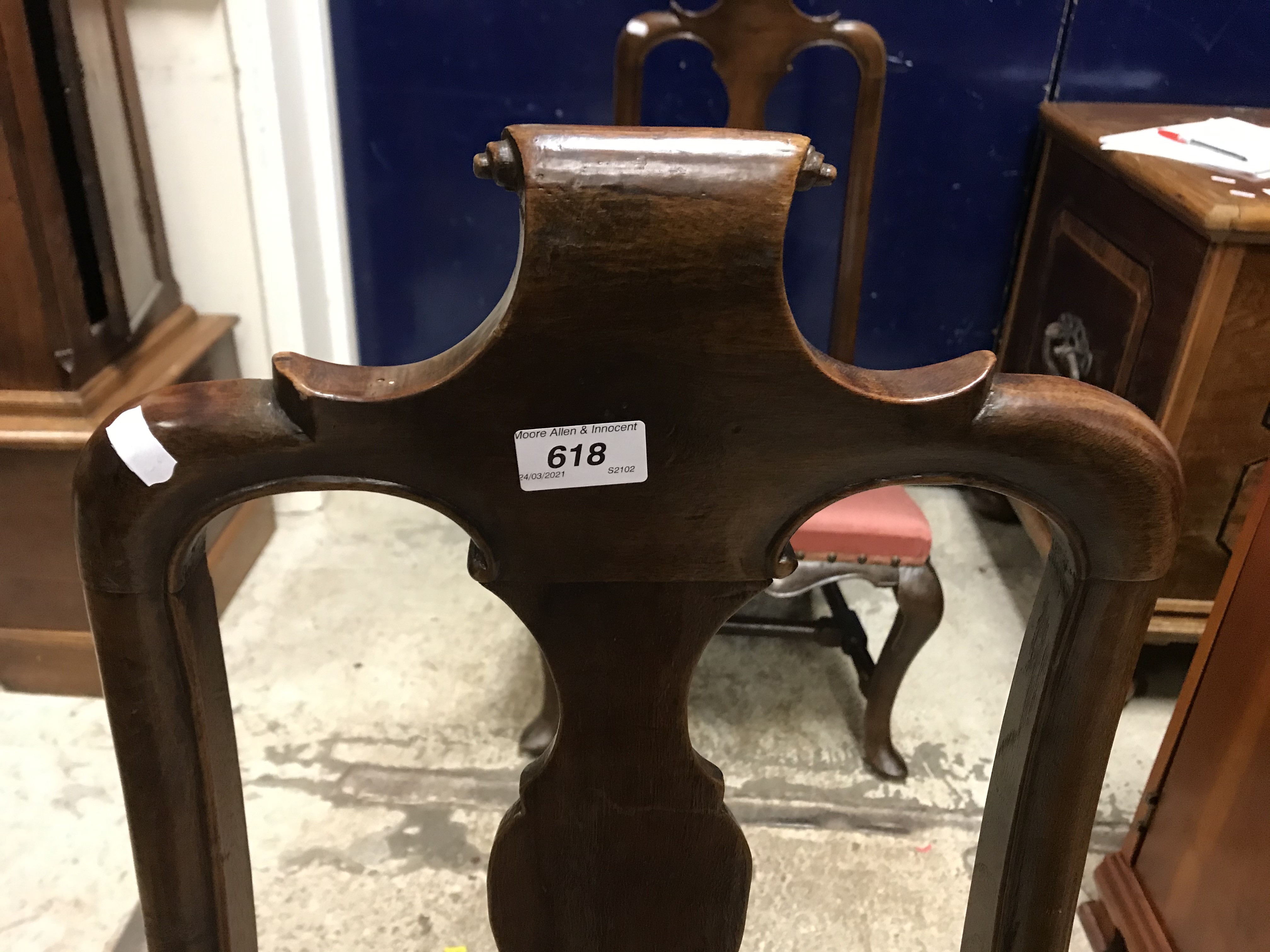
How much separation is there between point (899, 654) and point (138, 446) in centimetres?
123

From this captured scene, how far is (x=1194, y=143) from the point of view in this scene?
5.07 feet

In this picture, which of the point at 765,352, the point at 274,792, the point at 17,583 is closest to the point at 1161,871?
the point at 765,352

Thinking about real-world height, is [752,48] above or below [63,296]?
above

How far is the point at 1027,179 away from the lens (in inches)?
76.9

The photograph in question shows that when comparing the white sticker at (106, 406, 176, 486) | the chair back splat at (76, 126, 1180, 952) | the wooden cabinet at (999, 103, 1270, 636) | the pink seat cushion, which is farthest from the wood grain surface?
the white sticker at (106, 406, 176, 486)

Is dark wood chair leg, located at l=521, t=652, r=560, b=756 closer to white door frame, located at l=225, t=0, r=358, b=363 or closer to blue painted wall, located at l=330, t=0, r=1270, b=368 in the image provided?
white door frame, located at l=225, t=0, r=358, b=363

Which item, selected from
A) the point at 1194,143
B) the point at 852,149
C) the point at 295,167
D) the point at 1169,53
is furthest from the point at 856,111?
the point at 295,167

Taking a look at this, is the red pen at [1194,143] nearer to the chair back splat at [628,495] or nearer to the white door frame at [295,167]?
the chair back splat at [628,495]

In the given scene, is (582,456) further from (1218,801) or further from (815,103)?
(815,103)

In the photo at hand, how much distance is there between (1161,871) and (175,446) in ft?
3.96

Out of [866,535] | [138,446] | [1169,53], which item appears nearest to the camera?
[138,446]

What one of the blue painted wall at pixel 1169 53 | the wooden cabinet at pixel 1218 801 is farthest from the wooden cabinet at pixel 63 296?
the blue painted wall at pixel 1169 53

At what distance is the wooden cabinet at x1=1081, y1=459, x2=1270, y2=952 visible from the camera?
3.19 ft

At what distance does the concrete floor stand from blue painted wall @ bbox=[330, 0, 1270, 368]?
2.08ft
